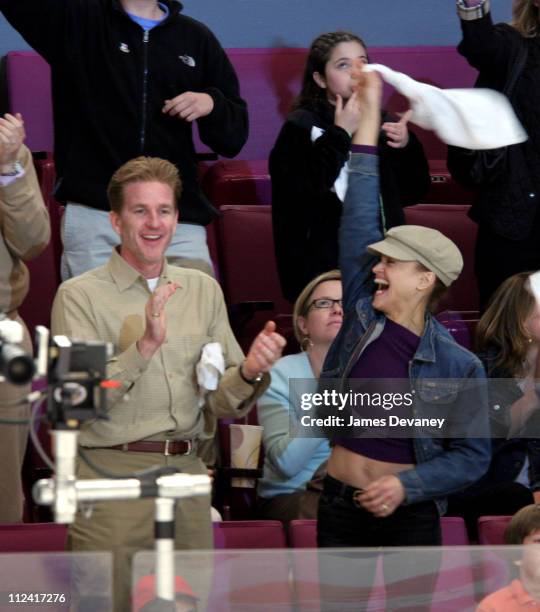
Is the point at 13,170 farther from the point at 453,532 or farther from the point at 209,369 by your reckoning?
the point at 453,532

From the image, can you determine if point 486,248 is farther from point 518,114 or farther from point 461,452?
point 461,452

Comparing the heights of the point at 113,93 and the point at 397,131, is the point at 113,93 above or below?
above

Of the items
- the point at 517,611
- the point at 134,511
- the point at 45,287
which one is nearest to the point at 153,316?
the point at 134,511

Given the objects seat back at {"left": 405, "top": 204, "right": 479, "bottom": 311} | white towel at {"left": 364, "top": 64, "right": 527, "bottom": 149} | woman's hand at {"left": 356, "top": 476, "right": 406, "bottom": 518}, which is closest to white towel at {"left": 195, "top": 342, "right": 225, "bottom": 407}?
woman's hand at {"left": 356, "top": 476, "right": 406, "bottom": 518}

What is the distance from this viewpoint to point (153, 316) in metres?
3.37

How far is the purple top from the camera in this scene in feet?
11.3

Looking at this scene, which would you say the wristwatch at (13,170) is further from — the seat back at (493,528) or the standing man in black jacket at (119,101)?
the seat back at (493,528)

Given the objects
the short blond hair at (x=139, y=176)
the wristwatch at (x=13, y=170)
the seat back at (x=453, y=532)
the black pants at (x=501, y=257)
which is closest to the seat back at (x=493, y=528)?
the seat back at (x=453, y=532)

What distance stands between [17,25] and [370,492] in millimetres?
1900

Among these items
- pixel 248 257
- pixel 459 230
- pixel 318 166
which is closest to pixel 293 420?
pixel 318 166

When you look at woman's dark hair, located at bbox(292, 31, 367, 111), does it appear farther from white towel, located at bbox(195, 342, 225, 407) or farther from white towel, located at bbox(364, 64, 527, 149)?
white towel, located at bbox(195, 342, 225, 407)

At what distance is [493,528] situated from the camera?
3832 millimetres

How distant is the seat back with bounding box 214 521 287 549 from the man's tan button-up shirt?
27 cm

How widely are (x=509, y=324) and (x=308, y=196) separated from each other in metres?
0.77
